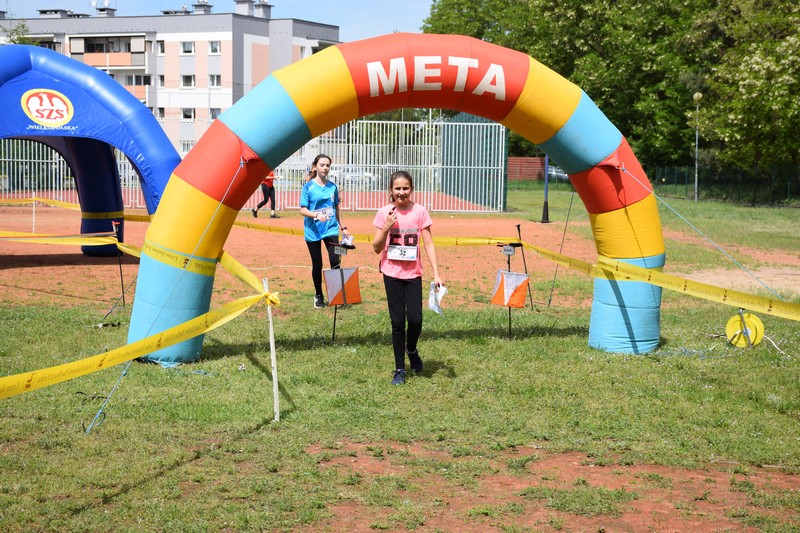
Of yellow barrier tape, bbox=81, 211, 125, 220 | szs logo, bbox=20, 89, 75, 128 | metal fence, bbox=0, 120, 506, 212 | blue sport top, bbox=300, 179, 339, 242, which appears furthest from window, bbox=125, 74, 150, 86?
blue sport top, bbox=300, 179, 339, 242

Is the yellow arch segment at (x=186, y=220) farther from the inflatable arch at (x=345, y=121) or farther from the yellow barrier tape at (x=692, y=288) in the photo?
the yellow barrier tape at (x=692, y=288)

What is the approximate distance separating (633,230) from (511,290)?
137cm

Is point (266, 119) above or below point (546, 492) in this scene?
above

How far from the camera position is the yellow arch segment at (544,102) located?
8055 mm

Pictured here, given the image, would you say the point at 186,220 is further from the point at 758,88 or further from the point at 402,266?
the point at 758,88

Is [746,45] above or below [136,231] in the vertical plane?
above

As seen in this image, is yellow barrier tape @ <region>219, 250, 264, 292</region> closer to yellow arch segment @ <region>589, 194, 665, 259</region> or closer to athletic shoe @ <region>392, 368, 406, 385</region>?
athletic shoe @ <region>392, 368, 406, 385</region>

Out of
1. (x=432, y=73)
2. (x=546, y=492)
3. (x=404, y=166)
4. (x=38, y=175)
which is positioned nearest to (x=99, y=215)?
(x=432, y=73)

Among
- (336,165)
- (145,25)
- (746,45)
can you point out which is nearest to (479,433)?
(336,165)

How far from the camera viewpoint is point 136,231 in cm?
2047

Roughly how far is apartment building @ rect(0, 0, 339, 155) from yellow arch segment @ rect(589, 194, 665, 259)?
2218 inches

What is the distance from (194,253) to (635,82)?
4133 centimetres

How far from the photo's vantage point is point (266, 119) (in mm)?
7645

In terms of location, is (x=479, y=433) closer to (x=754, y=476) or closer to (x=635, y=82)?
(x=754, y=476)
